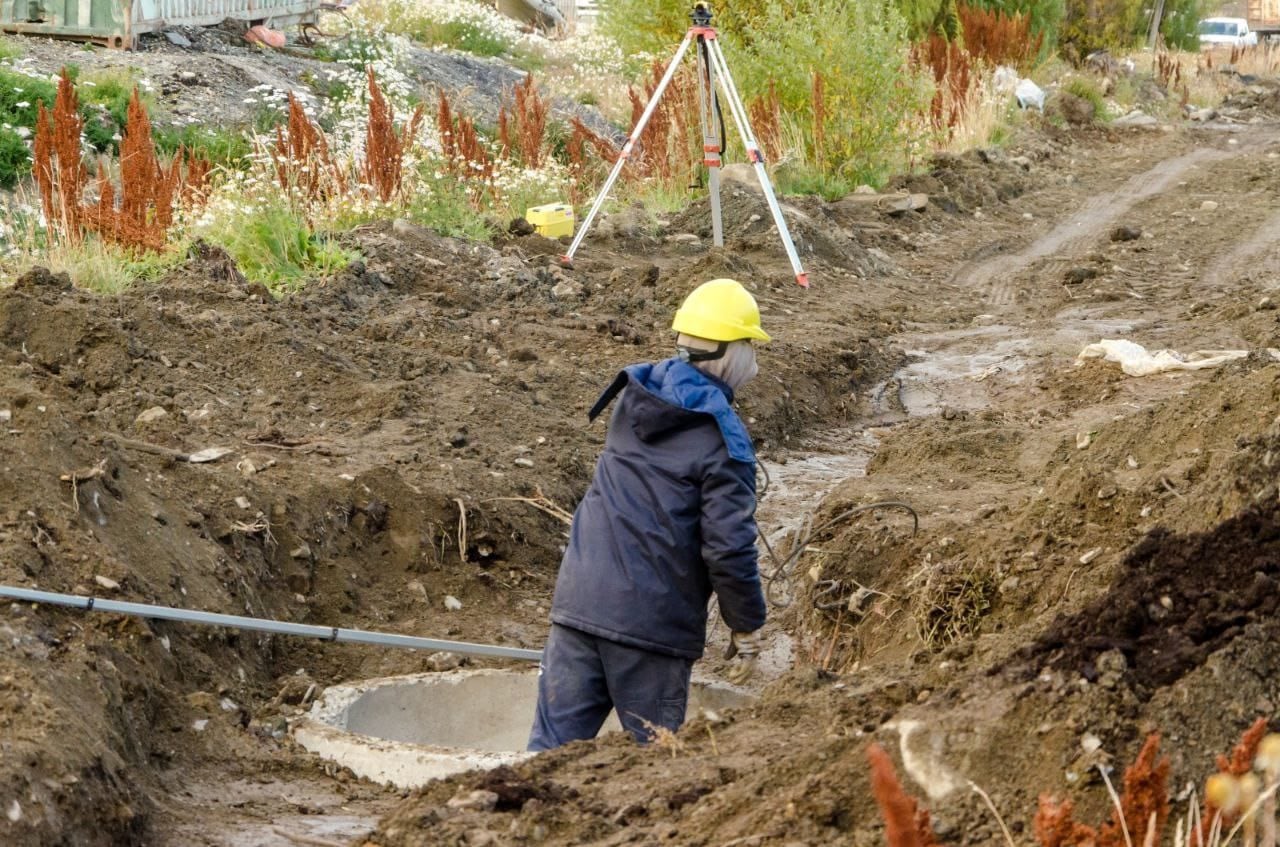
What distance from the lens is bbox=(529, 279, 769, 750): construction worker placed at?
4.13 metres

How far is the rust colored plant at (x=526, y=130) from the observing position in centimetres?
1191

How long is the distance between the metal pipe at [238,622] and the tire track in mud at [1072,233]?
290 inches

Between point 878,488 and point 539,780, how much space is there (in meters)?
3.32

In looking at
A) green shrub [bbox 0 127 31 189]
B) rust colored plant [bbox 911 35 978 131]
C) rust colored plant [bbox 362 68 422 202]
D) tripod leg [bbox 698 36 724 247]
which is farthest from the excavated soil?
Answer: rust colored plant [bbox 911 35 978 131]

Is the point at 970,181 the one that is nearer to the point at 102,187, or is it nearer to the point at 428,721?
the point at 102,187

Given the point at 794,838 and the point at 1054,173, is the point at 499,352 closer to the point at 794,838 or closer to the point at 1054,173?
the point at 794,838

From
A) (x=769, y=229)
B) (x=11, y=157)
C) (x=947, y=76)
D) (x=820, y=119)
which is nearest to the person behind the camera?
(x=769, y=229)

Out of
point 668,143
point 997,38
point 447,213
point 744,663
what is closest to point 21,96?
point 447,213

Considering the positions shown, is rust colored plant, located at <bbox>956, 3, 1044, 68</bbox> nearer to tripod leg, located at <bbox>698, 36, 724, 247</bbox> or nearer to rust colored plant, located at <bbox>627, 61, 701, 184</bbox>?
rust colored plant, located at <bbox>627, 61, 701, 184</bbox>

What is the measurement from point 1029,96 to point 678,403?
18.9 m

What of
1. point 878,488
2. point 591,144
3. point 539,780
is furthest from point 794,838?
point 591,144

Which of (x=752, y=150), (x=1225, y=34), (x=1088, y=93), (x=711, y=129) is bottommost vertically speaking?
(x=1225, y=34)

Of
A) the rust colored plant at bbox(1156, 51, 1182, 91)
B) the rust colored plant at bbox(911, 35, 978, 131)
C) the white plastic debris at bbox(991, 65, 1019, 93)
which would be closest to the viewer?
the rust colored plant at bbox(911, 35, 978, 131)

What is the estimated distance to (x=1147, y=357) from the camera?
28.3 feet
